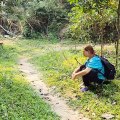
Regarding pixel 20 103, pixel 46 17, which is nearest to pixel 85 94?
pixel 20 103

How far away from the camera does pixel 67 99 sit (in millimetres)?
8266

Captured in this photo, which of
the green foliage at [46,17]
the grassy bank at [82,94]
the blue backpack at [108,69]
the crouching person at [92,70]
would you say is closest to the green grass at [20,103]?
the grassy bank at [82,94]

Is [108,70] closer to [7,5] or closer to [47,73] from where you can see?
[47,73]

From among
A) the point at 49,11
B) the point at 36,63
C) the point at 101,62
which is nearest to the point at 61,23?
the point at 49,11

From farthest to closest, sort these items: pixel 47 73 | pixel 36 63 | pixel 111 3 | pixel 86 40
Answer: pixel 86 40
pixel 36 63
pixel 47 73
pixel 111 3

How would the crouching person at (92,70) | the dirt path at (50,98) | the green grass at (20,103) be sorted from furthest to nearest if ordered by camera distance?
the crouching person at (92,70), the dirt path at (50,98), the green grass at (20,103)

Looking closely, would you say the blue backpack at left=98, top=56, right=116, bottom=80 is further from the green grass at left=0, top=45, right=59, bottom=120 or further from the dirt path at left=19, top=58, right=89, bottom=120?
the green grass at left=0, top=45, right=59, bottom=120

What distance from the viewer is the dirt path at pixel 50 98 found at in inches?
281

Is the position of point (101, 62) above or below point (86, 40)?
above

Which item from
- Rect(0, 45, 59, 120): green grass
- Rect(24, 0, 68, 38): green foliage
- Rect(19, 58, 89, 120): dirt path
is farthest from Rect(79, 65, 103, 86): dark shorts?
Rect(24, 0, 68, 38): green foliage

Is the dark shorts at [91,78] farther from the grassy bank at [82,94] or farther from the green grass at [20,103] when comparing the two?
the green grass at [20,103]

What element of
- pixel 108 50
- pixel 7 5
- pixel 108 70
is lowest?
pixel 108 50

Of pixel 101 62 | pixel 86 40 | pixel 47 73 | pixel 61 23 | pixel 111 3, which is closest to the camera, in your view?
pixel 101 62

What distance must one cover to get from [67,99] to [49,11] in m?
18.4
